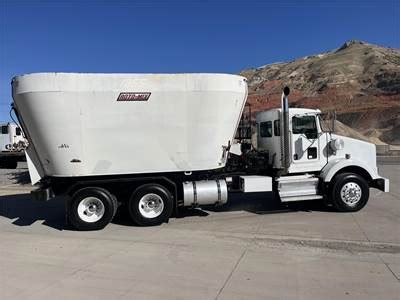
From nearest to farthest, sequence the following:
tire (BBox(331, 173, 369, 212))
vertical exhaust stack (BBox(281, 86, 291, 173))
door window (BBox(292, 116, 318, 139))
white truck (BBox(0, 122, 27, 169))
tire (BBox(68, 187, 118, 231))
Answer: tire (BBox(68, 187, 118, 231)), vertical exhaust stack (BBox(281, 86, 291, 173)), tire (BBox(331, 173, 369, 212)), door window (BBox(292, 116, 318, 139)), white truck (BBox(0, 122, 27, 169))

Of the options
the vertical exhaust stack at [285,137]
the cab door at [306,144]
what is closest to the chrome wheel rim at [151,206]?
the vertical exhaust stack at [285,137]

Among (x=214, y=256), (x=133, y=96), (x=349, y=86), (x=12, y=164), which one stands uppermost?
(x=349, y=86)

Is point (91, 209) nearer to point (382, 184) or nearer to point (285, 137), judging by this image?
point (285, 137)

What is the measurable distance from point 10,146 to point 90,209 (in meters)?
24.2

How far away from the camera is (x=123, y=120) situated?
33.8 feet

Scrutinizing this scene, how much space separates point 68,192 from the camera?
1059 centimetres

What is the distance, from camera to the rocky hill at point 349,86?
65.9m

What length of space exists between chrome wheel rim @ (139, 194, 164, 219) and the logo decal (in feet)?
6.97

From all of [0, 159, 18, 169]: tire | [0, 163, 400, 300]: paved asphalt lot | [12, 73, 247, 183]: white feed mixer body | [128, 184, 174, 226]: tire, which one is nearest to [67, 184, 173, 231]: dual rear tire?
[128, 184, 174, 226]: tire

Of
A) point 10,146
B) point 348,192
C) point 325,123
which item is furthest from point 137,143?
point 10,146

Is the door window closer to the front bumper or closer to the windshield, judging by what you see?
the windshield

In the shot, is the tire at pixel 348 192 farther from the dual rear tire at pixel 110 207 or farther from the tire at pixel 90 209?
the tire at pixel 90 209

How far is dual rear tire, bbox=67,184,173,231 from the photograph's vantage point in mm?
10341

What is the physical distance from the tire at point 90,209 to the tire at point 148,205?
1.51ft
